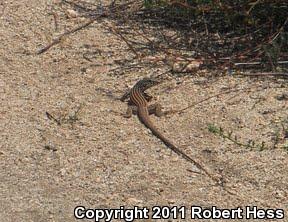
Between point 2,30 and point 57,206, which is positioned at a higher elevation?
point 57,206

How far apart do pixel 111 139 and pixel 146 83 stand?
893mm

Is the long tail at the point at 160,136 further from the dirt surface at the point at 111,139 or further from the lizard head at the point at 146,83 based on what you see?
the lizard head at the point at 146,83

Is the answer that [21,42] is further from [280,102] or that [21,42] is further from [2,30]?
[280,102]

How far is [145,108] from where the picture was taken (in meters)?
6.54

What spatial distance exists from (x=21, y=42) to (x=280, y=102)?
285cm

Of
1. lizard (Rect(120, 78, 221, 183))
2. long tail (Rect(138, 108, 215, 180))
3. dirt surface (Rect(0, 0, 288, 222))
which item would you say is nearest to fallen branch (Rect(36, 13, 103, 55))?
dirt surface (Rect(0, 0, 288, 222))

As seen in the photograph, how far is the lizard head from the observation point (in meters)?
6.94

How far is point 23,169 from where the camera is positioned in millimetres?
5875

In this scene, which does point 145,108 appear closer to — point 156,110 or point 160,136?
point 156,110

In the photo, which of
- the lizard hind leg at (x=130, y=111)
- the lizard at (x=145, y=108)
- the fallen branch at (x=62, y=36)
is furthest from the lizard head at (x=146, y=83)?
the fallen branch at (x=62, y=36)

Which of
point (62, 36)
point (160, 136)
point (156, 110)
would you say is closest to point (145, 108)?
point (156, 110)

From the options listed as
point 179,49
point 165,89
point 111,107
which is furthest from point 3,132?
point 179,49

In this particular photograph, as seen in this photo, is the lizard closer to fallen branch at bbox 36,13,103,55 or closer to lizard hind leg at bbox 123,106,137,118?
lizard hind leg at bbox 123,106,137,118

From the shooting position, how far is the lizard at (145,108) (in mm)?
6051
